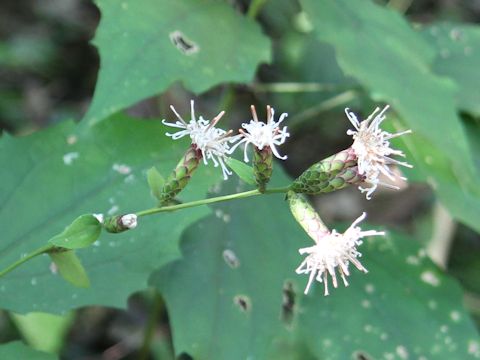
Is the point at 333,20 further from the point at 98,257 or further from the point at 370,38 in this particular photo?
the point at 98,257

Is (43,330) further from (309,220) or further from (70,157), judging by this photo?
(309,220)

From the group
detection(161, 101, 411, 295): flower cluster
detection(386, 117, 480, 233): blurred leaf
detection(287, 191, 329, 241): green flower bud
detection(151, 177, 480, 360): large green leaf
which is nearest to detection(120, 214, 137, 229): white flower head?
detection(161, 101, 411, 295): flower cluster

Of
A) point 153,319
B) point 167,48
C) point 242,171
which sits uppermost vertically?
point 242,171

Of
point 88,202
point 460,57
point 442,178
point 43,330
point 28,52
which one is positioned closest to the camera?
point 88,202

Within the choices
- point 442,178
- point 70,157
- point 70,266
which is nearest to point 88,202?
point 70,157

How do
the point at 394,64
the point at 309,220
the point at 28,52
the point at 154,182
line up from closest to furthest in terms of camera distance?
the point at 309,220
the point at 154,182
the point at 394,64
the point at 28,52

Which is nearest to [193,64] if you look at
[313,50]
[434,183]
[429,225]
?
[434,183]

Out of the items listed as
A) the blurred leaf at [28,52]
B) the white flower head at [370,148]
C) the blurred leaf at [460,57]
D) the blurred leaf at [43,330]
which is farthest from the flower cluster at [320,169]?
the blurred leaf at [28,52]
